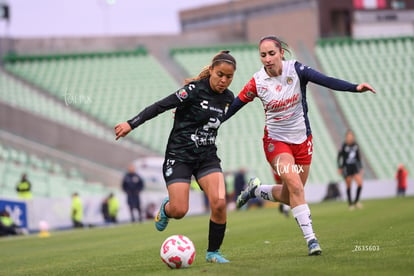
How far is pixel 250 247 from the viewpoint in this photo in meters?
12.0

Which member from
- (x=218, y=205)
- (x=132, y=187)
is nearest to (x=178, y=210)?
(x=218, y=205)

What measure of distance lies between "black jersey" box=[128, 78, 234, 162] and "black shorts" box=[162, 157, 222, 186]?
6cm

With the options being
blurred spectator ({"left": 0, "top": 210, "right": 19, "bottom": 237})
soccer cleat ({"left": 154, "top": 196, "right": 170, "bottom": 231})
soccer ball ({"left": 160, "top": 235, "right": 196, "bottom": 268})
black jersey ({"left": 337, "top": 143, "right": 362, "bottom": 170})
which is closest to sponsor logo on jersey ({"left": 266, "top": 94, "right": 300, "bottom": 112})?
soccer cleat ({"left": 154, "top": 196, "right": 170, "bottom": 231})

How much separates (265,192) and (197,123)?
6.54 feet

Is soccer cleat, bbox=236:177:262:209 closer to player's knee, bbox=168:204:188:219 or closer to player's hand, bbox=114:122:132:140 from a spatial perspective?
player's knee, bbox=168:204:188:219

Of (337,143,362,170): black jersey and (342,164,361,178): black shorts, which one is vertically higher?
(337,143,362,170): black jersey

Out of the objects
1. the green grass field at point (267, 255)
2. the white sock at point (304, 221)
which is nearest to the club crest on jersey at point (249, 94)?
the white sock at point (304, 221)

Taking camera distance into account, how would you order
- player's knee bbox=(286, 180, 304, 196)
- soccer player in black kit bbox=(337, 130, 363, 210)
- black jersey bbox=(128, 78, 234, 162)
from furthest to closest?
soccer player in black kit bbox=(337, 130, 363, 210) → player's knee bbox=(286, 180, 304, 196) → black jersey bbox=(128, 78, 234, 162)

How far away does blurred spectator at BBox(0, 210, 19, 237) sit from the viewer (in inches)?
955

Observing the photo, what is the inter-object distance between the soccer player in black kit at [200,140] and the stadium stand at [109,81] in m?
27.5

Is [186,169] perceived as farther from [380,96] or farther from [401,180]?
[380,96]

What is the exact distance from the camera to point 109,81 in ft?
139

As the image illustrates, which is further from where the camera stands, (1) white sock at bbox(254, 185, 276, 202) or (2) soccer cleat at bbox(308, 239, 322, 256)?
(1) white sock at bbox(254, 185, 276, 202)

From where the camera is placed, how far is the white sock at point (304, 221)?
9.66m
